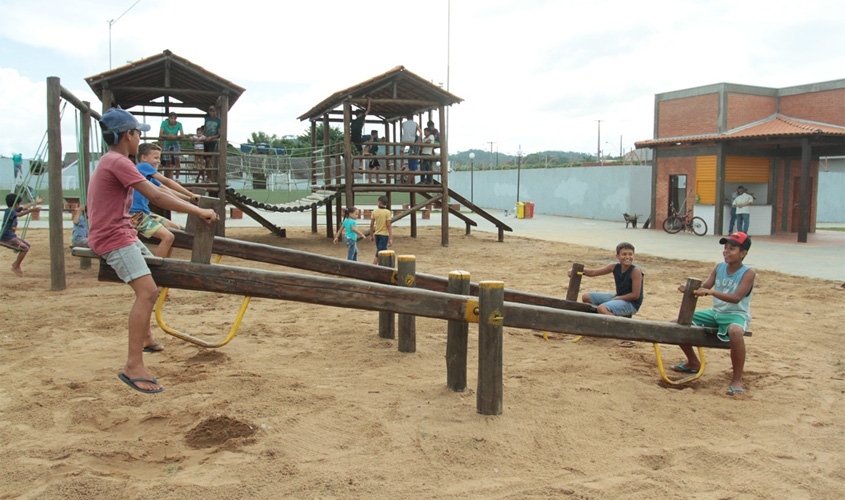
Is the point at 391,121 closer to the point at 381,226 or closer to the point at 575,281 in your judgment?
the point at 381,226

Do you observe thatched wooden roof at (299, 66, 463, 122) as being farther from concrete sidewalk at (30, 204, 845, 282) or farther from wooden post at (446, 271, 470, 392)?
wooden post at (446, 271, 470, 392)

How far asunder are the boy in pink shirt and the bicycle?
19.2m

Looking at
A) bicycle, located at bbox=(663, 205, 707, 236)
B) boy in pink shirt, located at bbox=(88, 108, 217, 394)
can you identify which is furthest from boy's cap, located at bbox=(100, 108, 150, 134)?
bicycle, located at bbox=(663, 205, 707, 236)

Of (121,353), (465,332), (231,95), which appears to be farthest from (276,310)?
(231,95)

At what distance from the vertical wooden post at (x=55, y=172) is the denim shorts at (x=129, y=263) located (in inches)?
A: 213

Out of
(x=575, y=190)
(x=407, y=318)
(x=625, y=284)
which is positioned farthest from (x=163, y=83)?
(x=575, y=190)

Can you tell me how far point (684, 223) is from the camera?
20.9 m

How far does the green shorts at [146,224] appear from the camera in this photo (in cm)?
570

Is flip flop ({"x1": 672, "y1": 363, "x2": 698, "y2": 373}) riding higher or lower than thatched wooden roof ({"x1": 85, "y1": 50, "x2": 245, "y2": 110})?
lower

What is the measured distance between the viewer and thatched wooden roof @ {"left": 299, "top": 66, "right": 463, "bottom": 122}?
591 inches

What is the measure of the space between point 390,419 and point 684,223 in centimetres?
1902

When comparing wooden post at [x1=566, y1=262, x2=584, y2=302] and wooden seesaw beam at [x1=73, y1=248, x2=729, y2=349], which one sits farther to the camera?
wooden post at [x1=566, y1=262, x2=584, y2=302]

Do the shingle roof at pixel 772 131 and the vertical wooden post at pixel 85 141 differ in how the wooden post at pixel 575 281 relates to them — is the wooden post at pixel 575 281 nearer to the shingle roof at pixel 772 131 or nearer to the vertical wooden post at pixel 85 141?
the vertical wooden post at pixel 85 141

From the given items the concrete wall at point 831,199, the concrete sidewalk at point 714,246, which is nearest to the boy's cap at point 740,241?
the concrete sidewalk at point 714,246
